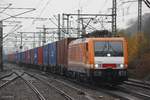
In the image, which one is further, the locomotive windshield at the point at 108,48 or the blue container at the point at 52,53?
the blue container at the point at 52,53

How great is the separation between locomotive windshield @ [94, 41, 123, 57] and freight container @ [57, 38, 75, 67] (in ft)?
32.8

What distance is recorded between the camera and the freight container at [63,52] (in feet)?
112

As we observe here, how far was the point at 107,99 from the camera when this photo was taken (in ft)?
58.4

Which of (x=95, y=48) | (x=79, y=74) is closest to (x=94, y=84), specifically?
(x=79, y=74)

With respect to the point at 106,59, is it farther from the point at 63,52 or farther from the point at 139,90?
the point at 63,52

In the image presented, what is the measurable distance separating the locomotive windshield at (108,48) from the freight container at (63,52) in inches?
393

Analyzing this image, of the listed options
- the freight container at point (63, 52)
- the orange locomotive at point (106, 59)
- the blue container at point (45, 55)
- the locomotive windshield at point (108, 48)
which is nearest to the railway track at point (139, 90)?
the orange locomotive at point (106, 59)

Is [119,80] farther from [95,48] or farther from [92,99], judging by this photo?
[92,99]

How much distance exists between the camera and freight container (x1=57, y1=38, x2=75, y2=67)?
34125mm

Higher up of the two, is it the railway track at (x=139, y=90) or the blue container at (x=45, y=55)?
the blue container at (x=45, y=55)

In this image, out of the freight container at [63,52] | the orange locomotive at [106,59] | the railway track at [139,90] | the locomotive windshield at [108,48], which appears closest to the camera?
the railway track at [139,90]

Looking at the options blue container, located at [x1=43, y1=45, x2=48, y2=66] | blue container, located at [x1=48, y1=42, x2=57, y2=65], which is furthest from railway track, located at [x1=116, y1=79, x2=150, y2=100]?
blue container, located at [x1=43, y1=45, x2=48, y2=66]

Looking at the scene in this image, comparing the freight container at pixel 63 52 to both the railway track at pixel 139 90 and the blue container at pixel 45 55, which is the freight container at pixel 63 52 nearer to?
the railway track at pixel 139 90

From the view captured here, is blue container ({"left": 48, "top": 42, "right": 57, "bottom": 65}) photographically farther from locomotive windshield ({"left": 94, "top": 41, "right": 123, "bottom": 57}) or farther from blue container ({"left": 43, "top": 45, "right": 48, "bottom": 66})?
locomotive windshield ({"left": 94, "top": 41, "right": 123, "bottom": 57})
